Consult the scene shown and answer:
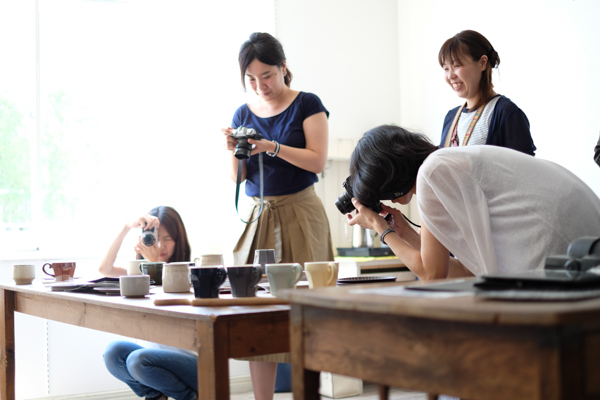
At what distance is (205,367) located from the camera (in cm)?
94

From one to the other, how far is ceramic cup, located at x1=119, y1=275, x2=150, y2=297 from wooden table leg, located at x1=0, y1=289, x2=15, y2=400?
2.86 ft

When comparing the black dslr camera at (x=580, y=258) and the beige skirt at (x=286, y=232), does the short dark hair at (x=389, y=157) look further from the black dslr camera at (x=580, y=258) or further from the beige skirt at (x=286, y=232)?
the beige skirt at (x=286, y=232)

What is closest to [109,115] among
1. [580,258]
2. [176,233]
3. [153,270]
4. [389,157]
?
[176,233]

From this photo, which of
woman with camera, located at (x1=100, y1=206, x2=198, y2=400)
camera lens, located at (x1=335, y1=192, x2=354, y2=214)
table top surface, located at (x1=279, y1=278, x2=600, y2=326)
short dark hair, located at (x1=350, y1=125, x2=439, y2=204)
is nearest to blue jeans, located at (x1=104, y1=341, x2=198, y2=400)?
woman with camera, located at (x1=100, y1=206, x2=198, y2=400)

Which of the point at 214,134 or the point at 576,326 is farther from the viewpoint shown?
the point at 214,134

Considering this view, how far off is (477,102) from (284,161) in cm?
78

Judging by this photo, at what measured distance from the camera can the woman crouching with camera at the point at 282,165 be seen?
7.57 feet

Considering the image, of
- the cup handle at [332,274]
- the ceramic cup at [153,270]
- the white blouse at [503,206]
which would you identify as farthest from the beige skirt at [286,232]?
the white blouse at [503,206]

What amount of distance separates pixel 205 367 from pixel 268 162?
1.50m

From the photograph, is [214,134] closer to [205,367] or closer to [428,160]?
[428,160]

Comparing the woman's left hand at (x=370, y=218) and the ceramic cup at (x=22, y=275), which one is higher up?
the woman's left hand at (x=370, y=218)

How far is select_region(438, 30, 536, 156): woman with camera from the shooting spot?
2051mm

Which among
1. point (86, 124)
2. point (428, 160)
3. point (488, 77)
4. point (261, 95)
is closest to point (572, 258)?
point (428, 160)

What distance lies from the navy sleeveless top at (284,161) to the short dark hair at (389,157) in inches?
35.8
